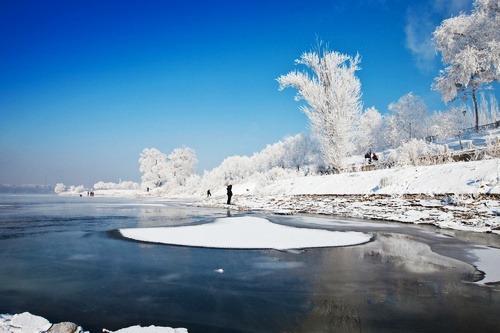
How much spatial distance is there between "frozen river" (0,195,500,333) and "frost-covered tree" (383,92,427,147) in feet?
189

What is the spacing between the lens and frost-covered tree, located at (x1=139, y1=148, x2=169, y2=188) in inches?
3714

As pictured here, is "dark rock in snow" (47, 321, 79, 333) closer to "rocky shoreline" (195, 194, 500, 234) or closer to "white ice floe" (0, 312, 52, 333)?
"white ice floe" (0, 312, 52, 333)

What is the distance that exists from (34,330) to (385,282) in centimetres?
381

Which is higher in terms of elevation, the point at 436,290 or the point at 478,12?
the point at 478,12

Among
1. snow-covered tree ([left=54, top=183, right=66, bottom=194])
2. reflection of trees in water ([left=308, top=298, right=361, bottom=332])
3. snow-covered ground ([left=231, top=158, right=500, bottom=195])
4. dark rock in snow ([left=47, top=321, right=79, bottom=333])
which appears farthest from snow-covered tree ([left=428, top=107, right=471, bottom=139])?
snow-covered tree ([left=54, top=183, right=66, bottom=194])

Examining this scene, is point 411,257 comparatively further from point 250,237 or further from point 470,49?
point 470,49

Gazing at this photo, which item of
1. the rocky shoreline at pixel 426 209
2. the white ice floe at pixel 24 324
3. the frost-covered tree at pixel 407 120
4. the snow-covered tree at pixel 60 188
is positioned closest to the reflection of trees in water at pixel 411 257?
the rocky shoreline at pixel 426 209

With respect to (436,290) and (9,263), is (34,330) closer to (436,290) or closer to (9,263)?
(9,263)

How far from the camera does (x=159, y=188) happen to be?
88562mm

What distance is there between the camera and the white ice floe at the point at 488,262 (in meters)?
4.59

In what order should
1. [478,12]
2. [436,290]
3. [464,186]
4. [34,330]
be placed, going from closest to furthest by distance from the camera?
1. [34,330]
2. [436,290]
3. [464,186]
4. [478,12]

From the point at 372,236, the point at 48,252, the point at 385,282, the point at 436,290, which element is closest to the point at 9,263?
the point at 48,252

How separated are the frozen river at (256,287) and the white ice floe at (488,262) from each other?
3cm

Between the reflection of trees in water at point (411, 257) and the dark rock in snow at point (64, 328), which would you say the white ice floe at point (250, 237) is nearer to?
the reflection of trees in water at point (411, 257)
